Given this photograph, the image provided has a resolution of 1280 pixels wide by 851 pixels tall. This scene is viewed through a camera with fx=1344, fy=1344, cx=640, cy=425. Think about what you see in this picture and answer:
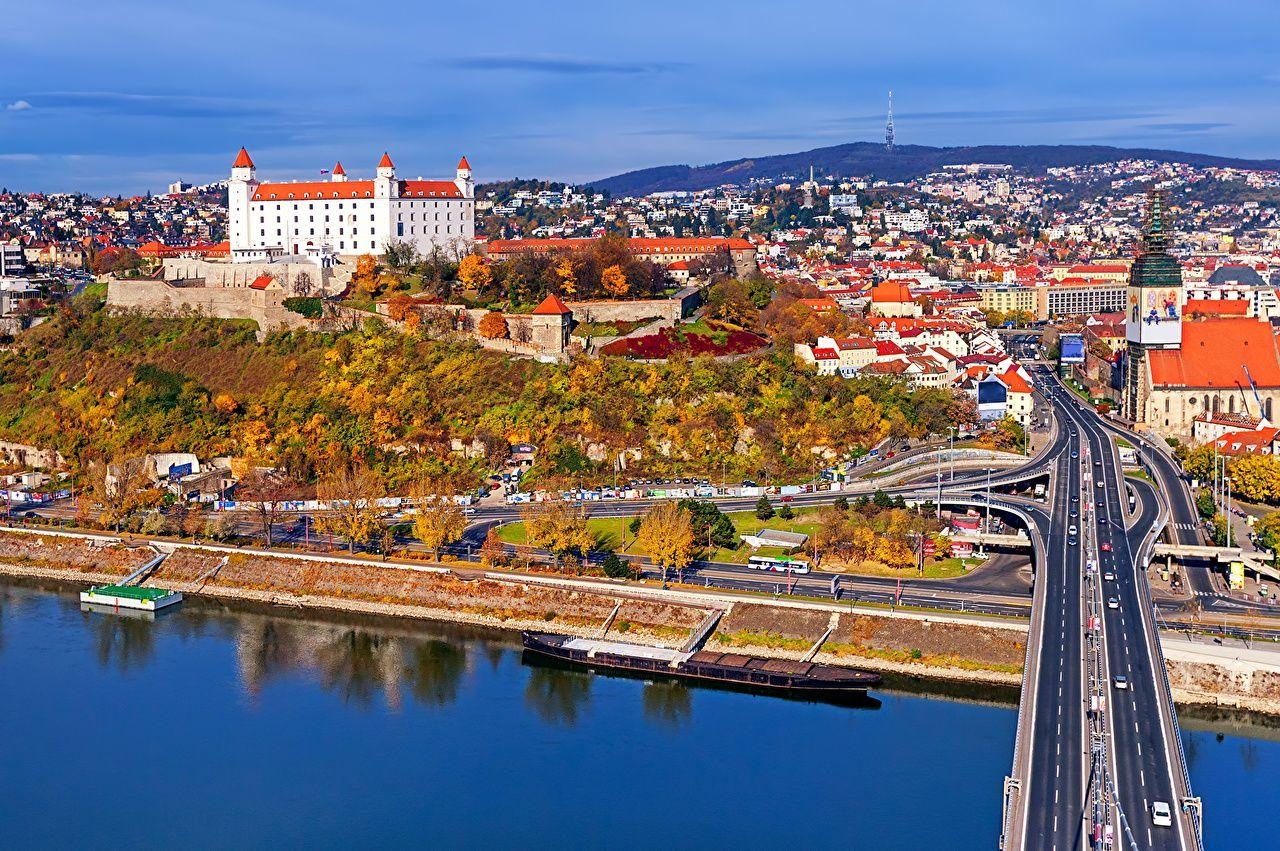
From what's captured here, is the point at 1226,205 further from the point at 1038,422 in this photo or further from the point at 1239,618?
the point at 1239,618

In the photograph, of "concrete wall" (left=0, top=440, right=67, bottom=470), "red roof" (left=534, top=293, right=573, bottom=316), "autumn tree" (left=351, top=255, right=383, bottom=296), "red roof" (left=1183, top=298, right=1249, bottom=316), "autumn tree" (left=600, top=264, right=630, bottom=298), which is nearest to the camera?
"concrete wall" (left=0, top=440, right=67, bottom=470)

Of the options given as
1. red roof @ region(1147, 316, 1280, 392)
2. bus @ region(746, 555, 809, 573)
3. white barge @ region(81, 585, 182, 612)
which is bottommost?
white barge @ region(81, 585, 182, 612)

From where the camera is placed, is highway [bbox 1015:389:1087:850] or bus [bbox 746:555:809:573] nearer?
highway [bbox 1015:389:1087:850]

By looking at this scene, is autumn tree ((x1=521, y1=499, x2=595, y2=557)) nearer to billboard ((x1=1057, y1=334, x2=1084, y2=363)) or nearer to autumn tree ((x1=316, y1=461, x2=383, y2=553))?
autumn tree ((x1=316, y1=461, x2=383, y2=553))

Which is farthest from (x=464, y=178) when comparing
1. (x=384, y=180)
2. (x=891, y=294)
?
(x=891, y=294)

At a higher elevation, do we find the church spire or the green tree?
the church spire

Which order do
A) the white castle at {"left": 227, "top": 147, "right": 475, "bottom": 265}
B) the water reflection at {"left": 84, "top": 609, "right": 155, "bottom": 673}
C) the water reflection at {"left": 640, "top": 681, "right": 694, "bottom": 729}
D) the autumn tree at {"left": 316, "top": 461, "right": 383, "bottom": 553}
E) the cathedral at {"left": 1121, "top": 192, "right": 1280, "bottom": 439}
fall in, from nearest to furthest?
the water reflection at {"left": 640, "top": 681, "right": 694, "bottom": 729}
the water reflection at {"left": 84, "top": 609, "right": 155, "bottom": 673}
the autumn tree at {"left": 316, "top": 461, "right": 383, "bottom": 553}
the cathedral at {"left": 1121, "top": 192, "right": 1280, "bottom": 439}
the white castle at {"left": 227, "top": 147, "right": 475, "bottom": 265}

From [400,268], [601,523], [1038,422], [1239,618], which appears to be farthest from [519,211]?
[1239,618]

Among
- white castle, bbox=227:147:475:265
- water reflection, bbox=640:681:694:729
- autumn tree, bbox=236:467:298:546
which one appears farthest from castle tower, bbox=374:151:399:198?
water reflection, bbox=640:681:694:729
